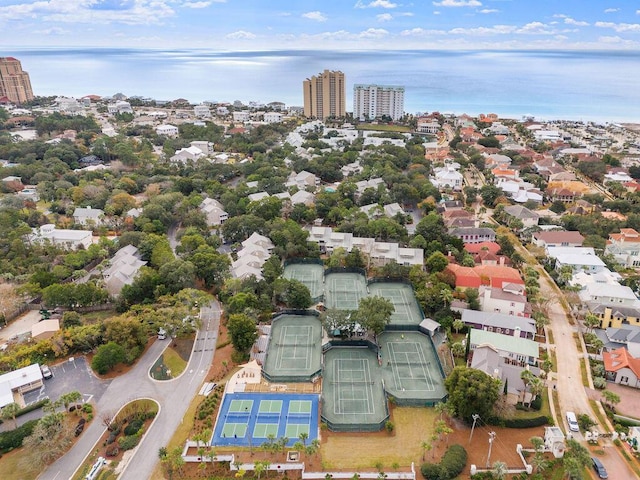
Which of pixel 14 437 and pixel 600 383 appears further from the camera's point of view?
pixel 600 383

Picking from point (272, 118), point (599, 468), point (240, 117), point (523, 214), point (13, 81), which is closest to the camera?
point (599, 468)

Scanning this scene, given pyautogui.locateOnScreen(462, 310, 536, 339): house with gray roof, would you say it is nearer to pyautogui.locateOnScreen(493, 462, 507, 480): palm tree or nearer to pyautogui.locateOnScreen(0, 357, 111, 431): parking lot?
pyautogui.locateOnScreen(493, 462, 507, 480): palm tree

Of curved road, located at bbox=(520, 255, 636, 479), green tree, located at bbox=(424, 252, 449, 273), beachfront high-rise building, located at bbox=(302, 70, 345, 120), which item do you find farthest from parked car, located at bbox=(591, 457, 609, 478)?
beachfront high-rise building, located at bbox=(302, 70, 345, 120)

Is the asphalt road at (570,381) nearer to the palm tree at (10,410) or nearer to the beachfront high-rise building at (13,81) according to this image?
the palm tree at (10,410)

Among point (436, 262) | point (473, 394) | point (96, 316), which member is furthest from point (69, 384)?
point (436, 262)

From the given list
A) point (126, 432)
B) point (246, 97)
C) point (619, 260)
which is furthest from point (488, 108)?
point (126, 432)

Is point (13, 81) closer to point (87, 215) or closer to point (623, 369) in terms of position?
point (87, 215)

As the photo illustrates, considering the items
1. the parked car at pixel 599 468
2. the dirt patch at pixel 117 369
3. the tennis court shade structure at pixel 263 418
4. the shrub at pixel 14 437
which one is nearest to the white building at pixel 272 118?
the dirt patch at pixel 117 369

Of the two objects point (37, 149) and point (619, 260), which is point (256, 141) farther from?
point (619, 260)
